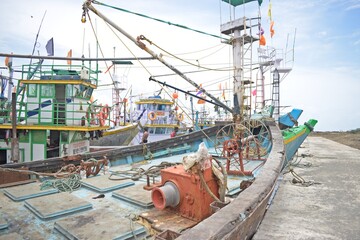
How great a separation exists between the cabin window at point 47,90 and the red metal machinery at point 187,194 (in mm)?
10038

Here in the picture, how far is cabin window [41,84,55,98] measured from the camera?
1148 cm

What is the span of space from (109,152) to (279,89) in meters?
9.88

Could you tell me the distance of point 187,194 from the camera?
3.37 metres

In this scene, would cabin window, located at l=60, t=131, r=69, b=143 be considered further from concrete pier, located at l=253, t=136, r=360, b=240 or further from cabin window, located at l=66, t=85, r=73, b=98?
concrete pier, located at l=253, t=136, r=360, b=240

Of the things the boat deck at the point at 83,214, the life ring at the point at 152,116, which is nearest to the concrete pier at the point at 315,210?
the boat deck at the point at 83,214

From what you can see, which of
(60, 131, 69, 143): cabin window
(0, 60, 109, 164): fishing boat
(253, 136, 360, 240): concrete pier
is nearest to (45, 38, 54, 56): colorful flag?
(0, 60, 109, 164): fishing boat

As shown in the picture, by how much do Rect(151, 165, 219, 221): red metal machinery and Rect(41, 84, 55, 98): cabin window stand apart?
10.0 metres

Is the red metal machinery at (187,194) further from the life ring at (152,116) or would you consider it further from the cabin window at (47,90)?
the life ring at (152,116)

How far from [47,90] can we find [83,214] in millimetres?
9745

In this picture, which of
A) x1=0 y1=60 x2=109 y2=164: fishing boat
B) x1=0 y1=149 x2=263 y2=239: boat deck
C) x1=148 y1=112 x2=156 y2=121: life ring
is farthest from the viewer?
x1=148 y1=112 x2=156 y2=121: life ring

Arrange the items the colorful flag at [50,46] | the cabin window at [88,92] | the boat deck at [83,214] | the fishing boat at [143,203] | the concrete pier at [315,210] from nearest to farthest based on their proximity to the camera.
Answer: the fishing boat at [143,203], the boat deck at [83,214], the concrete pier at [315,210], the colorful flag at [50,46], the cabin window at [88,92]

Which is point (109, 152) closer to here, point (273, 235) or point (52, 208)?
point (52, 208)

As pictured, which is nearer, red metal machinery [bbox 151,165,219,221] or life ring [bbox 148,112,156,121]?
red metal machinery [bbox 151,165,219,221]

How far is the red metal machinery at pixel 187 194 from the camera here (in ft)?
10.7
